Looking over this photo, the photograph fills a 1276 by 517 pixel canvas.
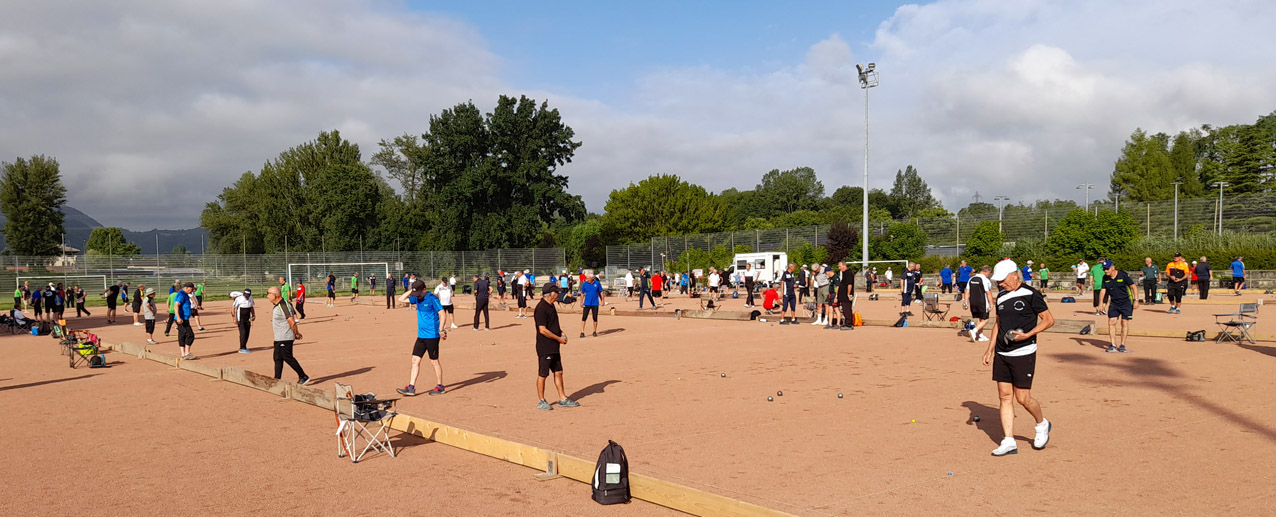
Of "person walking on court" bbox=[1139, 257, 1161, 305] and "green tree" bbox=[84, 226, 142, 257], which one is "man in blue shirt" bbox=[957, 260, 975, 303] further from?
"green tree" bbox=[84, 226, 142, 257]

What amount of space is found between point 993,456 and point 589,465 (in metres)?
3.70

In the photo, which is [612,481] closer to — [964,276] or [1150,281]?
[964,276]

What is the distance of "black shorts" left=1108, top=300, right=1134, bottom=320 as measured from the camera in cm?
1379

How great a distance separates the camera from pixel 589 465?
6578mm

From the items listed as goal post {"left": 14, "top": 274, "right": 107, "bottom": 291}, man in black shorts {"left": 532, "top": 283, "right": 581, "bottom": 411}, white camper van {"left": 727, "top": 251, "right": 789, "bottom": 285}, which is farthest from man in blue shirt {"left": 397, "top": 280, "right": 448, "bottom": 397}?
goal post {"left": 14, "top": 274, "right": 107, "bottom": 291}

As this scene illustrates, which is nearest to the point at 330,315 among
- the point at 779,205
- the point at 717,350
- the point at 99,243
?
the point at 717,350

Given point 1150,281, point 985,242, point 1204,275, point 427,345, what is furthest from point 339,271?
point 1204,275

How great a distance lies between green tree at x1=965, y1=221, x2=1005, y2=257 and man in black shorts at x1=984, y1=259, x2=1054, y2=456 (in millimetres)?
41232

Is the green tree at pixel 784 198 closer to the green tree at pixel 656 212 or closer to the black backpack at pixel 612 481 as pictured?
the green tree at pixel 656 212

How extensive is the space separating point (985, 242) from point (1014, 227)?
8.52ft

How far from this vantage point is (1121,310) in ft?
45.4

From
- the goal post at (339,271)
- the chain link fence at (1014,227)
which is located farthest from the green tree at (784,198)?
the goal post at (339,271)

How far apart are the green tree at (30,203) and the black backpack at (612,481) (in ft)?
249

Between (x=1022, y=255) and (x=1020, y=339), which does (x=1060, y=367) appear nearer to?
(x=1020, y=339)
